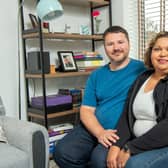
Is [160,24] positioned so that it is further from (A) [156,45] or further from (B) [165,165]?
(B) [165,165]

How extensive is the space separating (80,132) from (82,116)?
11cm

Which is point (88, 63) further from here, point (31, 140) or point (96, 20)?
point (31, 140)

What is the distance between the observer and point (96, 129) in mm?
1789

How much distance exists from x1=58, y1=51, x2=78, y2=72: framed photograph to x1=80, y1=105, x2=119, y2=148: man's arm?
2.58 ft

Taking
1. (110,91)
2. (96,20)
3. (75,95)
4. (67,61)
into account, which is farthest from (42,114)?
(96,20)

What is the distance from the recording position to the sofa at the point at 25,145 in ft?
5.24

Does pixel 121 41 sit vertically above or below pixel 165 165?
above

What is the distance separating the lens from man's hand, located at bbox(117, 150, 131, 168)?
1.44m

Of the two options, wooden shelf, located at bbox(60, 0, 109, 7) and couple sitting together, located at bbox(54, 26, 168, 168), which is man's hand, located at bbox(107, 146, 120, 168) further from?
wooden shelf, located at bbox(60, 0, 109, 7)

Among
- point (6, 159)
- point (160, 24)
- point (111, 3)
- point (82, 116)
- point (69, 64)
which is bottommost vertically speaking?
point (6, 159)

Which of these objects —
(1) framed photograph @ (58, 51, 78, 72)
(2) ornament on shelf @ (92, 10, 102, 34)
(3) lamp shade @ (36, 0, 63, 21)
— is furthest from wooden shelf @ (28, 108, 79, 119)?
(2) ornament on shelf @ (92, 10, 102, 34)

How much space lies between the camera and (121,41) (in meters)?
1.87

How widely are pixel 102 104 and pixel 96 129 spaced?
192 mm

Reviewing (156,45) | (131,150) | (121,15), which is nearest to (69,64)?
(121,15)
